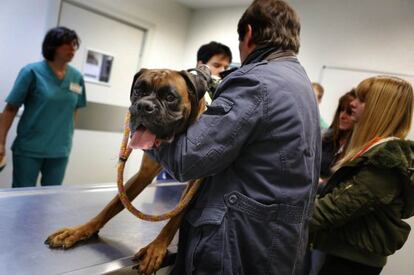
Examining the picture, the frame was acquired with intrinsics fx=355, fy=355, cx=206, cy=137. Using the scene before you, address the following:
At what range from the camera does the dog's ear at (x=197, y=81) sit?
0.96 m

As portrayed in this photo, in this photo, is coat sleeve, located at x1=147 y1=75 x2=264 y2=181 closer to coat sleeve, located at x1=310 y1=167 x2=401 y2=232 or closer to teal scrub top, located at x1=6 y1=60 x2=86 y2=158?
coat sleeve, located at x1=310 y1=167 x2=401 y2=232

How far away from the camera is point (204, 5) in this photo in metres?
4.17

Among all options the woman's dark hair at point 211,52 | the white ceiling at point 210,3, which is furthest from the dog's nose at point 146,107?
the white ceiling at point 210,3

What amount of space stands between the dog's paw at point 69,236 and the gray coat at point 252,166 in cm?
32

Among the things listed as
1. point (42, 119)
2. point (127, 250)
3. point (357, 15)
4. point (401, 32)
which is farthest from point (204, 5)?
point (127, 250)

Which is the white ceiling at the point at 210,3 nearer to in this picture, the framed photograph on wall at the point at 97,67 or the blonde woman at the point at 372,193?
the framed photograph on wall at the point at 97,67

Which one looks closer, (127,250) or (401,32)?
(127,250)

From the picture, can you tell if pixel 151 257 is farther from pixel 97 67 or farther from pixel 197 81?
pixel 97 67

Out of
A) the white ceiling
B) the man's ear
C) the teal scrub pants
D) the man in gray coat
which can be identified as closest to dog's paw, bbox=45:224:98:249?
the man in gray coat

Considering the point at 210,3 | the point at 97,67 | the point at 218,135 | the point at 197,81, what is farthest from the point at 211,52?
the point at 210,3

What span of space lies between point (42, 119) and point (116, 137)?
1651 millimetres

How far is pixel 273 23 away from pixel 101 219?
75 cm

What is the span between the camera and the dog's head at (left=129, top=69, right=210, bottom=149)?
845 millimetres

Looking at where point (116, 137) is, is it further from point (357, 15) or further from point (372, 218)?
point (372, 218)
